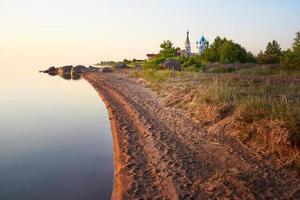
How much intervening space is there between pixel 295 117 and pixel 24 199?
6.77 metres

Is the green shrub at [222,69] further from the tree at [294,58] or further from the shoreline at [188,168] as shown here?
the shoreline at [188,168]

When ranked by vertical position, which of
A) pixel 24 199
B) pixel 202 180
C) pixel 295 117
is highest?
pixel 295 117

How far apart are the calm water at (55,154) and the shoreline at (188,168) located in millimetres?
649

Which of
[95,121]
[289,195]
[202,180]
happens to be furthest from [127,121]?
[289,195]

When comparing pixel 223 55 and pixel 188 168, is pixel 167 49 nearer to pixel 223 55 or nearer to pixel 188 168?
pixel 223 55

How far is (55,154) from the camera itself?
37.4 feet

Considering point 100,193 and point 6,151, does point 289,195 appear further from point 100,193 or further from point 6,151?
point 6,151

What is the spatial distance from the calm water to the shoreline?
2.13 feet

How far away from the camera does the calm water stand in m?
8.36

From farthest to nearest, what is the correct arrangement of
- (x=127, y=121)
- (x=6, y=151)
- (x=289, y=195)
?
(x=127, y=121)
(x=6, y=151)
(x=289, y=195)

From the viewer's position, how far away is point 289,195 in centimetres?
658

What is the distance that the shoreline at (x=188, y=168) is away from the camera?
6.98m

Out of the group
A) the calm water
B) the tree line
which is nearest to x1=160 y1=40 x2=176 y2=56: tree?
the tree line

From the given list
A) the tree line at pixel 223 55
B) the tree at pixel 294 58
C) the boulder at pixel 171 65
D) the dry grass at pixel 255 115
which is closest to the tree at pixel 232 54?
the tree line at pixel 223 55
